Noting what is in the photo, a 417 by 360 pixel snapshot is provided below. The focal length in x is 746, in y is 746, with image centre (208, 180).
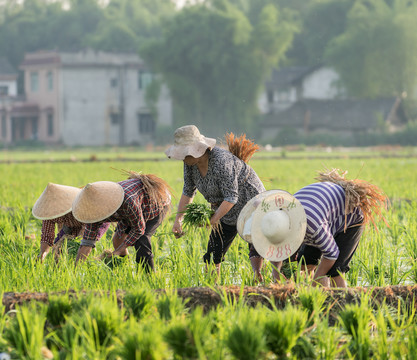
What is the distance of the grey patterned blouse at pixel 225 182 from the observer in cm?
404

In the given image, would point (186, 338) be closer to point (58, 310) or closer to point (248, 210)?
point (58, 310)

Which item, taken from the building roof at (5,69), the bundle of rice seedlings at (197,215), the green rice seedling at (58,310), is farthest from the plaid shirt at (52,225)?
the building roof at (5,69)

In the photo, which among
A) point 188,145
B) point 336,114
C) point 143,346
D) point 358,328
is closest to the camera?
point 143,346

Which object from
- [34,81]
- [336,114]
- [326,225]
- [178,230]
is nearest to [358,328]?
[326,225]

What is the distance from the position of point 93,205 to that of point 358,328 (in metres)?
1.80

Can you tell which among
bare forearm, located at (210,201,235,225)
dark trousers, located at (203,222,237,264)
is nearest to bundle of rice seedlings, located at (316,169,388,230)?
bare forearm, located at (210,201,235,225)

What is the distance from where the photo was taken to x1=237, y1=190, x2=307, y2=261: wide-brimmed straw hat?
3.51m

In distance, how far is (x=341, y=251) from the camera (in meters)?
3.93

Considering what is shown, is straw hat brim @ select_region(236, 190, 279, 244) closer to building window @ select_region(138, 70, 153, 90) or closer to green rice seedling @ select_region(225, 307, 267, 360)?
green rice seedling @ select_region(225, 307, 267, 360)

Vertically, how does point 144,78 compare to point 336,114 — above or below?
above

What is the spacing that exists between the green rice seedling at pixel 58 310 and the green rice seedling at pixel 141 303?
0.25 m

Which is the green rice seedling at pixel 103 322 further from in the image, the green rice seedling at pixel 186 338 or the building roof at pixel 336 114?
the building roof at pixel 336 114

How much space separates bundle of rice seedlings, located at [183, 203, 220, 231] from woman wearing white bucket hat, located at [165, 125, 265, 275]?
1.8 inches

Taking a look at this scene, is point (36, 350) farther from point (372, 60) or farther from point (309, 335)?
point (372, 60)
